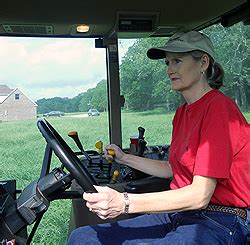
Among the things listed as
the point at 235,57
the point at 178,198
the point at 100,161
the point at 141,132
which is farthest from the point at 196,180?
the point at 235,57

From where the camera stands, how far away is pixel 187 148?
1.60 meters

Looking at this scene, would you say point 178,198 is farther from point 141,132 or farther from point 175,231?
point 141,132

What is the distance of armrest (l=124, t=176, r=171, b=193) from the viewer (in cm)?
214

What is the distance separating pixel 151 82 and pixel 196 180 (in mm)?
1809

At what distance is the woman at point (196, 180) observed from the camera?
1404 mm

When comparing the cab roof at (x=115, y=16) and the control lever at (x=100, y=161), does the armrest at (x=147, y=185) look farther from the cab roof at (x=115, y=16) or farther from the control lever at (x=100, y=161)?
the cab roof at (x=115, y=16)

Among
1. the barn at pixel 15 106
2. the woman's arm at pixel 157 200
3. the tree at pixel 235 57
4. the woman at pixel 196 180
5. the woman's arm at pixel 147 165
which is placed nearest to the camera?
the woman's arm at pixel 157 200

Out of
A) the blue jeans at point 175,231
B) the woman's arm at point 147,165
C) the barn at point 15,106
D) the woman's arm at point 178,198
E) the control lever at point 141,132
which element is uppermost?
the barn at point 15,106

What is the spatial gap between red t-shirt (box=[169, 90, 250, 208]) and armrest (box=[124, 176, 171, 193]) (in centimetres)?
47

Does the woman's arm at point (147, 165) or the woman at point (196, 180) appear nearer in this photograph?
the woman at point (196, 180)

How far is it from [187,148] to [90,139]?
5.31ft

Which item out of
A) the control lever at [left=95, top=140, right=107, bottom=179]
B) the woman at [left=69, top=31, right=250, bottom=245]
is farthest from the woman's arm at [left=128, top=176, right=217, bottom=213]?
the control lever at [left=95, top=140, right=107, bottom=179]

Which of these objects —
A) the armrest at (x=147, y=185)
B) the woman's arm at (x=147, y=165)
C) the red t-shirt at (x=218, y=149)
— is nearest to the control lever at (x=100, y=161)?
the armrest at (x=147, y=185)

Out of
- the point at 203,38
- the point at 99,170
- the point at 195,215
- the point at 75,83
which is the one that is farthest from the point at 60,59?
the point at 195,215
